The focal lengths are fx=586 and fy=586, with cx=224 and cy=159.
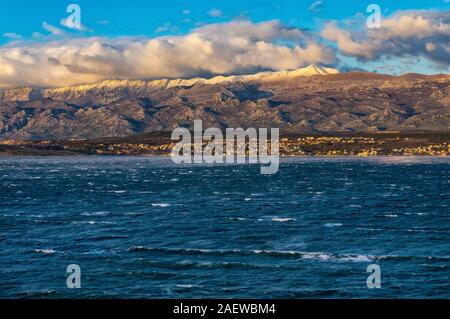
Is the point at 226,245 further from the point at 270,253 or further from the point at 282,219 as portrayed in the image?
the point at 282,219

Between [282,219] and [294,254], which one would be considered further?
[282,219]

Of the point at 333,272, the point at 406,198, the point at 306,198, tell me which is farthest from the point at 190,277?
the point at 406,198

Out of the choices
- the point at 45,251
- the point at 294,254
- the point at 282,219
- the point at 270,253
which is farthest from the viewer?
the point at 282,219

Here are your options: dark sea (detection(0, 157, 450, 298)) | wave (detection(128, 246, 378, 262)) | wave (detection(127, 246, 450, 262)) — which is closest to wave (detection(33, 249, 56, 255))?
dark sea (detection(0, 157, 450, 298))

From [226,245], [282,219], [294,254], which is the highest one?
[282,219]

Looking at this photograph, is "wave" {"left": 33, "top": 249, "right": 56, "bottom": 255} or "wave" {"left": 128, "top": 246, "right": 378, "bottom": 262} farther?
"wave" {"left": 33, "top": 249, "right": 56, "bottom": 255}

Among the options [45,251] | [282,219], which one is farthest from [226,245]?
[282,219]

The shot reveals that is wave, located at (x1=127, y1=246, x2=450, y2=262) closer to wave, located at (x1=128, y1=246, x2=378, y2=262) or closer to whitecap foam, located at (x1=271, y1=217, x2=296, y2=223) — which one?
wave, located at (x1=128, y1=246, x2=378, y2=262)

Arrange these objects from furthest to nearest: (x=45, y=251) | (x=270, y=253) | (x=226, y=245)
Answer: (x=226, y=245), (x=45, y=251), (x=270, y=253)
